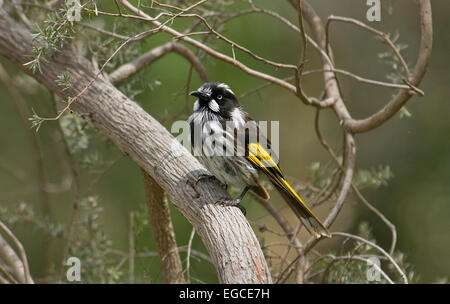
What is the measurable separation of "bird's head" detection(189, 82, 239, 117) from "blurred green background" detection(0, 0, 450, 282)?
2631mm

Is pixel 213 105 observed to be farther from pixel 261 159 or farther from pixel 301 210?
pixel 301 210

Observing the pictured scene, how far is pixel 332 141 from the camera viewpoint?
8.63m

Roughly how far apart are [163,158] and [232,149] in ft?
1.52

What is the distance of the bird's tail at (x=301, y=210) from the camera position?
3551 millimetres

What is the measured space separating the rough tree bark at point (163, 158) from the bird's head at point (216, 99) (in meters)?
0.35

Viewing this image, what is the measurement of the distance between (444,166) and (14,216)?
5.78 m

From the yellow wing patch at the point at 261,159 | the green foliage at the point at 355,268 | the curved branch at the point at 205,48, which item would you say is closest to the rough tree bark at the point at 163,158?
the yellow wing patch at the point at 261,159

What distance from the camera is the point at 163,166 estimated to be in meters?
3.62

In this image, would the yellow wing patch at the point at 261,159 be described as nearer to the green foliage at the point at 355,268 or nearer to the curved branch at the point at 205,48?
the curved branch at the point at 205,48

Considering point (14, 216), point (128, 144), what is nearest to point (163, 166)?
point (128, 144)

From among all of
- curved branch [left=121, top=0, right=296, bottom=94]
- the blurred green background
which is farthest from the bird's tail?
the blurred green background

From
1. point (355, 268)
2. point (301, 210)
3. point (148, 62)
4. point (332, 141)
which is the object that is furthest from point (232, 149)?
point (332, 141)

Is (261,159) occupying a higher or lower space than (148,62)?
lower
